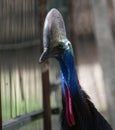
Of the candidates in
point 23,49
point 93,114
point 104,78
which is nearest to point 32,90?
point 23,49

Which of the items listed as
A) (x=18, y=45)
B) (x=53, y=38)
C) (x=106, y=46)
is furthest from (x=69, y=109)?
(x=106, y=46)

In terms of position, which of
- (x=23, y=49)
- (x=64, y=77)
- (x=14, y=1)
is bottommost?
(x=64, y=77)

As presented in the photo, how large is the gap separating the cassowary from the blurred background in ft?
1.35

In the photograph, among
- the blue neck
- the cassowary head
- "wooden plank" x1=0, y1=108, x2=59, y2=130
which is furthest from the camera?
"wooden plank" x1=0, y1=108, x2=59, y2=130

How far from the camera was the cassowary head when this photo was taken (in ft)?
8.39

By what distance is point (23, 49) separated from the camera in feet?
11.5

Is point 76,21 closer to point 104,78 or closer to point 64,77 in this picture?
point 104,78

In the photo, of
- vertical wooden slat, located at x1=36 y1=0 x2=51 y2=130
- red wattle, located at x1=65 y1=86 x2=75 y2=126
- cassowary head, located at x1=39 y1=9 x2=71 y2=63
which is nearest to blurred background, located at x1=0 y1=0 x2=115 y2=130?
vertical wooden slat, located at x1=36 y1=0 x2=51 y2=130

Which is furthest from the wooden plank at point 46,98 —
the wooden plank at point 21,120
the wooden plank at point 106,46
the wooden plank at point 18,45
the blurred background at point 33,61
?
the wooden plank at point 106,46

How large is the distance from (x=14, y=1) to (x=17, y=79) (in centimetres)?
50

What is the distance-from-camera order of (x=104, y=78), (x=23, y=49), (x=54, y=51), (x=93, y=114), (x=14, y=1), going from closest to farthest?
1. (x=54, y=51)
2. (x=93, y=114)
3. (x=14, y=1)
4. (x=23, y=49)
5. (x=104, y=78)

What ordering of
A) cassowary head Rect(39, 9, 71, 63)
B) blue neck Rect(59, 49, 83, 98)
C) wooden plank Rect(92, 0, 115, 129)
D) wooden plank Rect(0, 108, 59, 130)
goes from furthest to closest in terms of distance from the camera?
wooden plank Rect(92, 0, 115, 129)
wooden plank Rect(0, 108, 59, 130)
blue neck Rect(59, 49, 83, 98)
cassowary head Rect(39, 9, 71, 63)

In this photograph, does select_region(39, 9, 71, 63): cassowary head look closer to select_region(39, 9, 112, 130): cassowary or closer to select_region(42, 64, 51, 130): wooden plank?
select_region(39, 9, 112, 130): cassowary

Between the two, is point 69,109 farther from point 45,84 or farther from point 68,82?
point 45,84
